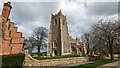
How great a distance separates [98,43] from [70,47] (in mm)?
44845

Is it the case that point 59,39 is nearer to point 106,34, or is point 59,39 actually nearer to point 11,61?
point 106,34

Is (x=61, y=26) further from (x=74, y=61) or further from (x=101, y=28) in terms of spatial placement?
(x=74, y=61)

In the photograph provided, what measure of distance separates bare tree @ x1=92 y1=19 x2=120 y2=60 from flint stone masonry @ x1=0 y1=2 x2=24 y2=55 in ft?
92.0

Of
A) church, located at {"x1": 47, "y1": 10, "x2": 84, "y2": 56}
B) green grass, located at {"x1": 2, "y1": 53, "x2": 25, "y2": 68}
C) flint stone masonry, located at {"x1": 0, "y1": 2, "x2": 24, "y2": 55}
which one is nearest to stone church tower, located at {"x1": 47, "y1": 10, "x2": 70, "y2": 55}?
church, located at {"x1": 47, "y1": 10, "x2": 84, "y2": 56}

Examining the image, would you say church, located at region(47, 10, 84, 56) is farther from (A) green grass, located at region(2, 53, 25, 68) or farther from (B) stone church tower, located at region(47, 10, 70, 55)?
(A) green grass, located at region(2, 53, 25, 68)

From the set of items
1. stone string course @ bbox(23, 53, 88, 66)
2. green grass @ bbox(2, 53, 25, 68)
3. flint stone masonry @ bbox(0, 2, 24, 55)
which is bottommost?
stone string course @ bbox(23, 53, 88, 66)

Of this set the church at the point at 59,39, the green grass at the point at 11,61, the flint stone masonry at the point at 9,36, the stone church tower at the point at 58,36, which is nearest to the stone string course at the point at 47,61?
the green grass at the point at 11,61

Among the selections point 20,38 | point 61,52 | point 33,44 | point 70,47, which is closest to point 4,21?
point 20,38

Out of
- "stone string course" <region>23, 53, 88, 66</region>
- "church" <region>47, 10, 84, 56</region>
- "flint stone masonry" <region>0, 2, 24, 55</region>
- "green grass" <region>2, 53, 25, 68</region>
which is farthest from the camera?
"church" <region>47, 10, 84, 56</region>

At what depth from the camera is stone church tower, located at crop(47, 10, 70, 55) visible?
84562mm

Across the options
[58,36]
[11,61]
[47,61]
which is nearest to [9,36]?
[11,61]

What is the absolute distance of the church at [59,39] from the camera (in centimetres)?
8469

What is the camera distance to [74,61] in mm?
38000

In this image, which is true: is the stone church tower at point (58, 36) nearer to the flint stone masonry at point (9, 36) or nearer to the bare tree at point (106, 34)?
the bare tree at point (106, 34)
